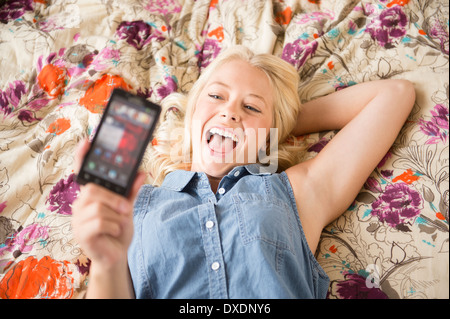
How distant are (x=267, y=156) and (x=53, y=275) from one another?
72 cm

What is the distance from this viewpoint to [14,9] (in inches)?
65.7

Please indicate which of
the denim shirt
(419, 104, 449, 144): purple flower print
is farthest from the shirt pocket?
(419, 104, 449, 144): purple flower print

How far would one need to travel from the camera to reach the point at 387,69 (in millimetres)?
1317

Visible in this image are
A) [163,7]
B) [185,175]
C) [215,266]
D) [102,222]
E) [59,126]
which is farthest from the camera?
[163,7]

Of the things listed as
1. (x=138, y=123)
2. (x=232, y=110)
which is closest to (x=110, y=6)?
(x=232, y=110)

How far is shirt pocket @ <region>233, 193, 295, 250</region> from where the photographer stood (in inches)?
36.4

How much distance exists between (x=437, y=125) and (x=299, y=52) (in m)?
0.56

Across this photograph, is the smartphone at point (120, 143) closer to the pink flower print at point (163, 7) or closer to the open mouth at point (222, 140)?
the open mouth at point (222, 140)

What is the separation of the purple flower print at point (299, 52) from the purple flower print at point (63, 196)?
35.0 inches

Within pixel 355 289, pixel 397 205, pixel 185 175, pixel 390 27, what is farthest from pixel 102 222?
pixel 390 27

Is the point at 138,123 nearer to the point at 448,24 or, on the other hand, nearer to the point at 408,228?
the point at 408,228

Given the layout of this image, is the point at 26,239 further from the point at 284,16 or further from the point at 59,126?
the point at 284,16

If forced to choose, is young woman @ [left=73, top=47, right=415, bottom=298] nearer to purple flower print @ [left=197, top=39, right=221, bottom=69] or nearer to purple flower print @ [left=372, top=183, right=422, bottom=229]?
purple flower print @ [left=372, top=183, right=422, bottom=229]

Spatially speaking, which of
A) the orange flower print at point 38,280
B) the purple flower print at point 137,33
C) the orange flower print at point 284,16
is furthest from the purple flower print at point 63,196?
the orange flower print at point 284,16
